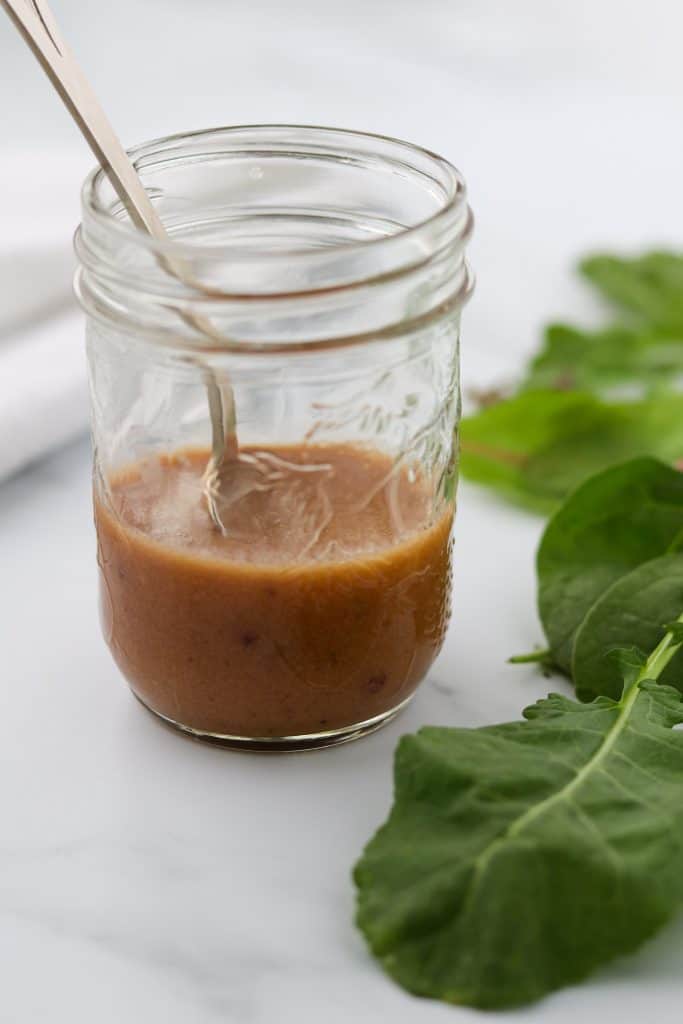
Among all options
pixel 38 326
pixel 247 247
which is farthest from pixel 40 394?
pixel 247 247

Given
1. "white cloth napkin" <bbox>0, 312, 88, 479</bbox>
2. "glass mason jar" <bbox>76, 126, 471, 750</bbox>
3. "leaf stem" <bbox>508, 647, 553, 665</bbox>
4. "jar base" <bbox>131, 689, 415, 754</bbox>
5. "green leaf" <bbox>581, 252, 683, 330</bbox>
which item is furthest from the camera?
"green leaf" <bbox>581, 252, 683, 330</bbox>

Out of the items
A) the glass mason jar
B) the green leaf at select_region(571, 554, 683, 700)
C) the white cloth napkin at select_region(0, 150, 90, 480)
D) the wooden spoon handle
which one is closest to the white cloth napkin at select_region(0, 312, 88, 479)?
the white cloth napkin at select_region(0, 150, 90, 480)

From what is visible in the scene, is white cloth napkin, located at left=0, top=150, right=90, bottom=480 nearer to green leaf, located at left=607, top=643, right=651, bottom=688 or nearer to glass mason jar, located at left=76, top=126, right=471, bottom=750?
glass mason jar, located at left=76, top=126, right=471, bottom=750

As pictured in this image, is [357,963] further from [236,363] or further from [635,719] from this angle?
[236,363]

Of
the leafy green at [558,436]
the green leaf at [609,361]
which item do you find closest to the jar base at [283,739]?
the leafy green at [558,436]

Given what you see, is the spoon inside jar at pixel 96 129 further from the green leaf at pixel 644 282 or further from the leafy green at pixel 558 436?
the green leaf at pixel 644 282

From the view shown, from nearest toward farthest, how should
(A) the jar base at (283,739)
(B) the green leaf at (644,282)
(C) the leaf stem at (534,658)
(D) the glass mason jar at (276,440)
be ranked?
1. (D) the glass mason jar at (276,440)
2. (A) the jar base at (283,739)
3. (C) the leaf stem at (534,658)
4. (B) the green leaf at (644,282)

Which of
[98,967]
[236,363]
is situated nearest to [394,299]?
[236,363]
